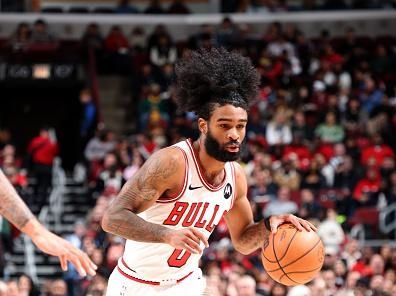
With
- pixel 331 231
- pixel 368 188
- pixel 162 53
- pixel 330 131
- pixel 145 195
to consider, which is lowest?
pixel 331 231

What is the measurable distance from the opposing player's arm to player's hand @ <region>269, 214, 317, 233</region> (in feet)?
0.90

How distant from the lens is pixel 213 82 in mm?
6559

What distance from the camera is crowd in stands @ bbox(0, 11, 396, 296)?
43.1 feet

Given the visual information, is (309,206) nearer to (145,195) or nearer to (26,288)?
(26,288)

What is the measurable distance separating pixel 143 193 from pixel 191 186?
0.36 meters

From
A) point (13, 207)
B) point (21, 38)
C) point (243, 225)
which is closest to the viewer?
point (13, 207)

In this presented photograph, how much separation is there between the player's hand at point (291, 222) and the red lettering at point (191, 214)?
1.71ft

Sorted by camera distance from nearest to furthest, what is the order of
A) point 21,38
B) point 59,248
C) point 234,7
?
point 59,248
point 21,38
point 234,7

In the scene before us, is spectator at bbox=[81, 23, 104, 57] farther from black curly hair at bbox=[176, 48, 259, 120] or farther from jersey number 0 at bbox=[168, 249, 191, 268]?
jersey number 0 at bbox=[168, 249, 191, 268]

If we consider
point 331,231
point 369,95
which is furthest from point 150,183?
point 369,95

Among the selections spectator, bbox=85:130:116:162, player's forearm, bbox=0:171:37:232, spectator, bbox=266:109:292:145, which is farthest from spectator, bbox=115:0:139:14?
player's forearm, bbox=0:171:37:232

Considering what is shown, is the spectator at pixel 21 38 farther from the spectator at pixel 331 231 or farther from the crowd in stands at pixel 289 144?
the spectator at pixel 331 231

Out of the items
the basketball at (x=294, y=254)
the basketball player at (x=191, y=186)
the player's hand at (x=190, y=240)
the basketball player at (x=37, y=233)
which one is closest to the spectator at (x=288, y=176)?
the basketball player at (x=191, y=186)

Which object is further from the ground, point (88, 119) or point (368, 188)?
point (88, 119)
